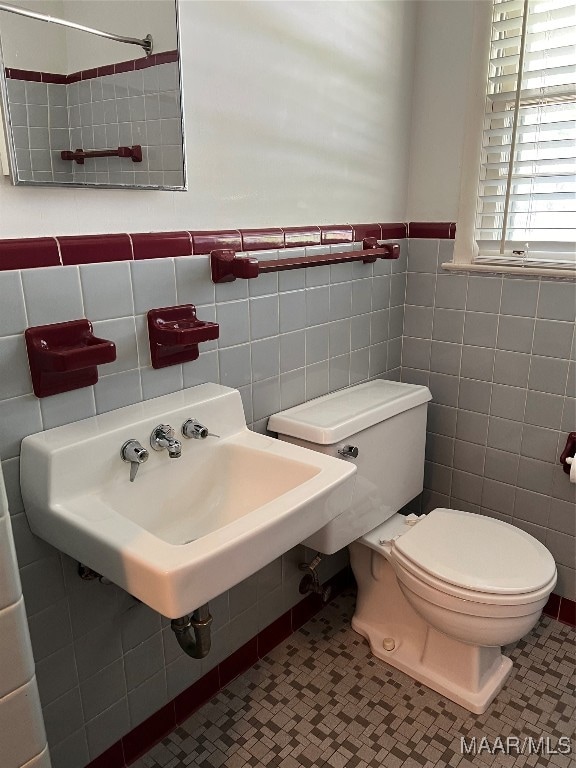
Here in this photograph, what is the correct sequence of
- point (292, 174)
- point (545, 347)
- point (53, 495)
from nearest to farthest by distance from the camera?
point (53, 495), point (292, 174), point (545, 347)

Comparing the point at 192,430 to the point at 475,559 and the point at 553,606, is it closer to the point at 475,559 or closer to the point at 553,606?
the point at 475,559

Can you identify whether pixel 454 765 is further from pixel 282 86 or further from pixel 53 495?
pixel 282 86

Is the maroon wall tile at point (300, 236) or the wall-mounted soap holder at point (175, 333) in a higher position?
the maroon wall tile at point (300, 236)

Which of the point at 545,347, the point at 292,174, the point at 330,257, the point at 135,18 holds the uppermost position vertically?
the point at 135,18

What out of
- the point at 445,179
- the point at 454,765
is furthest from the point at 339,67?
the point at 454,765

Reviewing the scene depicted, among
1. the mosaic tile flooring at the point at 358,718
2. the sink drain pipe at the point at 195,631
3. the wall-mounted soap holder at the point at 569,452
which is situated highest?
the wall-mounted soap holder at the point at 569,452

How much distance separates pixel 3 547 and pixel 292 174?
124 cm

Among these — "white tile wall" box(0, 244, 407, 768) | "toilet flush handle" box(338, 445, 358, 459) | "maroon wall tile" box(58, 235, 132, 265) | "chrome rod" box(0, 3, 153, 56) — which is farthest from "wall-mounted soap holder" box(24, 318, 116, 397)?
"toilet flush handle" box(338, 445, 358, 459)

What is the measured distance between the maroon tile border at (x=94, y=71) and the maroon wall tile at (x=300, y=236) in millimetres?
503

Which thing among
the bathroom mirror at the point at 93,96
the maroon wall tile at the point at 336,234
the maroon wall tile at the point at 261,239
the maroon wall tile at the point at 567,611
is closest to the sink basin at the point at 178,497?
the maroon wall tile at the point at 261,239

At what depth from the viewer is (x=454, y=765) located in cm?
144

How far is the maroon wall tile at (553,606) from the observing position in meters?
1.93

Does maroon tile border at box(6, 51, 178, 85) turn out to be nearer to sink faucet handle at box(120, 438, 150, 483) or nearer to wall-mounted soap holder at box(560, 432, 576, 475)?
sink faucet handle at box(120, 438, 150, 483)

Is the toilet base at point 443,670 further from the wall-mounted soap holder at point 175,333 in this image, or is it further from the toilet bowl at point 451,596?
the wall-mounted soap holder at point 175,333
